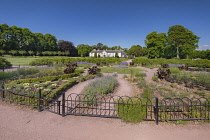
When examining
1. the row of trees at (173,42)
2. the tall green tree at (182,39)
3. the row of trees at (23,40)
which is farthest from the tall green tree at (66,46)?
the tall green tree at (182,39)

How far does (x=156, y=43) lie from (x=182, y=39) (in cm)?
670

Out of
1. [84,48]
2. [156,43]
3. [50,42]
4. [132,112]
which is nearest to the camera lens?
[132,112]

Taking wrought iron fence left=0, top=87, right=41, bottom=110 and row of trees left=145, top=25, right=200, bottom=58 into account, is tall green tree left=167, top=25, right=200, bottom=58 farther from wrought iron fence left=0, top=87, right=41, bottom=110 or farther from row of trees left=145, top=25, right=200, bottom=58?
wrought iron fence left=0, top=87, right=41, bottom=110

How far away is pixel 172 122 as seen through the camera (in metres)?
3.64

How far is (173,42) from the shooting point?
35469mm

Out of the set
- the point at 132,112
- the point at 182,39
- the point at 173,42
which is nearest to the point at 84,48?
the point at 173,42

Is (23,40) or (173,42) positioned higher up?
(23,40)

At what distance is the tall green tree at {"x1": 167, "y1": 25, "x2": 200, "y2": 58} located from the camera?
33219mm

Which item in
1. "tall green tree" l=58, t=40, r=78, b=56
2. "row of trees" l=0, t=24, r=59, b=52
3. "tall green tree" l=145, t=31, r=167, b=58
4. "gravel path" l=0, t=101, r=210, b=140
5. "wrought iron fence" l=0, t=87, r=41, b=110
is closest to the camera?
"gravel path" l=0, t=101, r=210, b=140

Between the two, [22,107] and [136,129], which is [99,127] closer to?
[136,129]

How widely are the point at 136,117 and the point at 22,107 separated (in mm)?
4330

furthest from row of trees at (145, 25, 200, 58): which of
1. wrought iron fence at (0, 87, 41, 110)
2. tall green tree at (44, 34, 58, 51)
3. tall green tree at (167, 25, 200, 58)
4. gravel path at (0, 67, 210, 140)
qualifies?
tall green tree at (44, 34, 58, 51)

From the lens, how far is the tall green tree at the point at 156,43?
3678 cm

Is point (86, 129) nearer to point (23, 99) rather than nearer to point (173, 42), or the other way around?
point (23, 99)
